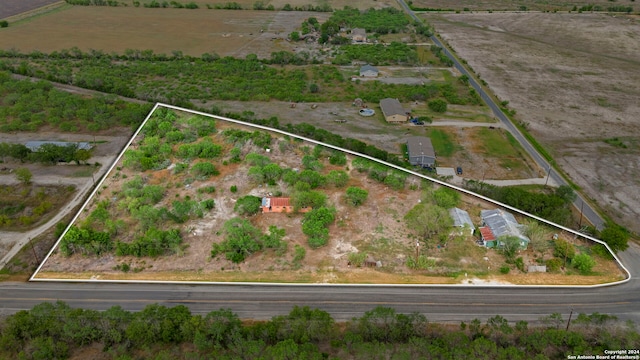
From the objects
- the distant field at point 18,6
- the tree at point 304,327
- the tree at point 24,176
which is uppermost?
the distant field at point 18,6

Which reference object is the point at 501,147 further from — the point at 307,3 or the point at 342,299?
the point at 307,3

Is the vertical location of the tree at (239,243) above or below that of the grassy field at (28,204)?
below

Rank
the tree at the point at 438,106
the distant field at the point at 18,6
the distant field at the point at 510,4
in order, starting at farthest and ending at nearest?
the distant field at the point at 510,4 < the distant field at the point at 18,6 < the tree at the point at 438,106

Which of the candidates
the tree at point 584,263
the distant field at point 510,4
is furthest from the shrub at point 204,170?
the distant field at point 510,4

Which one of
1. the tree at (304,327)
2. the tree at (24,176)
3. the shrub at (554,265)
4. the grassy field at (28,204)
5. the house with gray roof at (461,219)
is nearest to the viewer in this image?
the tree at (304,327)

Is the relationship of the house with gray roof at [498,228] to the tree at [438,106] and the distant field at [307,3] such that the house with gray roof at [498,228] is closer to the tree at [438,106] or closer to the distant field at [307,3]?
the tree at [438,106]

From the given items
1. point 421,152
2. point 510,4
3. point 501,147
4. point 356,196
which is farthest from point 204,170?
point 510,4

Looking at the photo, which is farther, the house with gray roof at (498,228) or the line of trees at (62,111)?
the line of trees at (62,111)

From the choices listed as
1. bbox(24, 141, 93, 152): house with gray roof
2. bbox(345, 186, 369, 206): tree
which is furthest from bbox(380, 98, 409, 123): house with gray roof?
bbox(24, 141, 93, 152): house with gray roof
